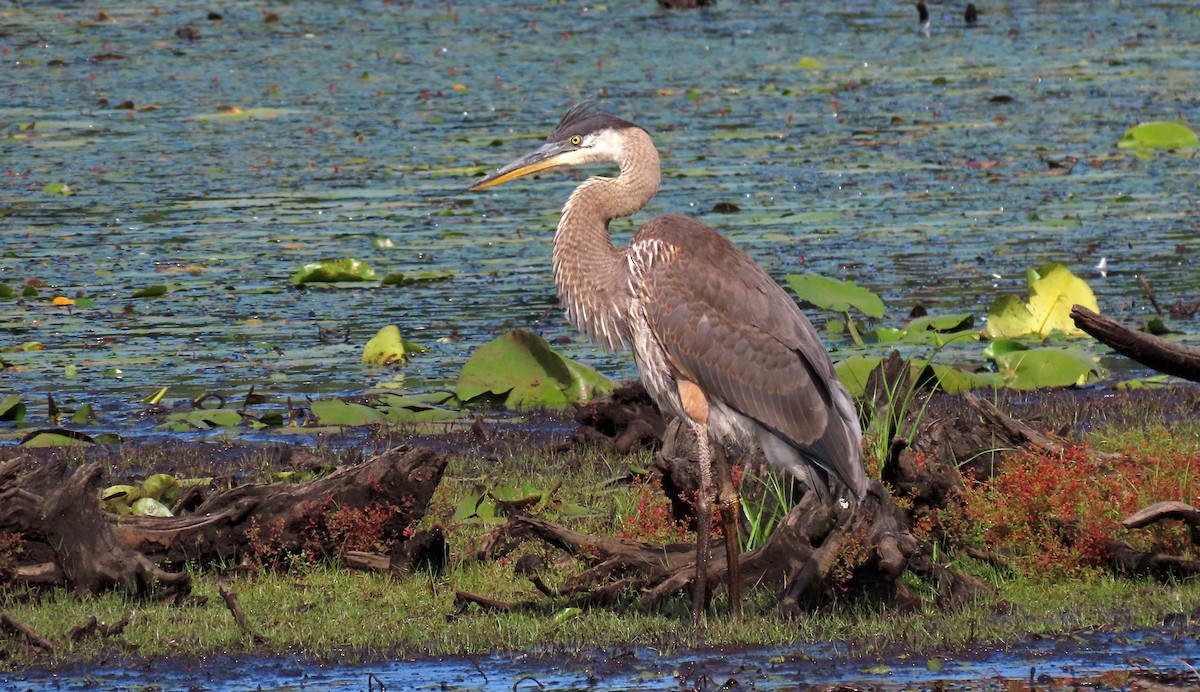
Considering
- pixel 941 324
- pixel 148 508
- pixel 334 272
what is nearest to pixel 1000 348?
pixel 941 324

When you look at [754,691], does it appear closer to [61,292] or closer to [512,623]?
[512,623]

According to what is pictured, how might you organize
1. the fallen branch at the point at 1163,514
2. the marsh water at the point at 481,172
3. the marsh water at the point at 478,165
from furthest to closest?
1. the marsh water at the point at 478,165
2. the marsh water at the point at 481,172
3. the fallen branch at the point at 1163,514

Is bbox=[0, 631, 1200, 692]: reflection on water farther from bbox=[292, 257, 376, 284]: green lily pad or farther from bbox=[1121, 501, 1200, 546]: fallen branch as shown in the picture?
bbox=[292, 257, 376, 284]: green lily pad

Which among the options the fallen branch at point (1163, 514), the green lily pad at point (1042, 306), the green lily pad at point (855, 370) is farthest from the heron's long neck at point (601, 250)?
the green lily pad at point (1042, 306)

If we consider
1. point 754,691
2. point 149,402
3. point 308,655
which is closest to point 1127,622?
point 754,691

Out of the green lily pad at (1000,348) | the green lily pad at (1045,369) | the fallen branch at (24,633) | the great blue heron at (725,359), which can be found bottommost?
the green lily pad at (1045,369)

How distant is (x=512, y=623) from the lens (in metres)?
6.45

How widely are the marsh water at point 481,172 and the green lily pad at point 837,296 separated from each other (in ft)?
4.31

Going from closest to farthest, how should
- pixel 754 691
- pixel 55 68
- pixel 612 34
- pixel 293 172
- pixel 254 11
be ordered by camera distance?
1. pixel 754 691
2. pixel 293 172
3. pixel 55 68
4. pixel 612 34
5. pixel 254 11

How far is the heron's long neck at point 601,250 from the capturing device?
278 inches

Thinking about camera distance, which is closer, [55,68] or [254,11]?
[55,68]

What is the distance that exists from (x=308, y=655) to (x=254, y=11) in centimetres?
2324

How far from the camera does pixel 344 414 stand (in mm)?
9656

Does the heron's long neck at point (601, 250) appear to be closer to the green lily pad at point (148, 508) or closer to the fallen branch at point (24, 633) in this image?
the green lily pad at point (148, 508)
